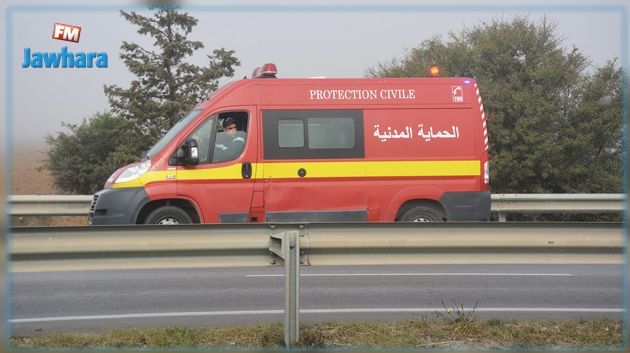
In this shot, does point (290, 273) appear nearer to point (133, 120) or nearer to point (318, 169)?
point (318, 169)

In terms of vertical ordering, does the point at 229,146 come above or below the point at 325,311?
above

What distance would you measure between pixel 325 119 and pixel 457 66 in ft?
54.9

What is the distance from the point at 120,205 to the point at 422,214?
434 centimetres

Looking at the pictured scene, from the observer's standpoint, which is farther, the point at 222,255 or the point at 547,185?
the point at 547,185

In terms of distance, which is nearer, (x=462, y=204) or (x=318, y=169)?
(x=318, y=169)

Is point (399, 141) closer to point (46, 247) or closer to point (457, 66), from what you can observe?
point (46, 247)

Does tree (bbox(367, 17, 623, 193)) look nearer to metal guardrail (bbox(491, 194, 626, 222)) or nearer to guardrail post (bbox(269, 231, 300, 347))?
metal guardrail (bbox(491, 194, 626, 222))

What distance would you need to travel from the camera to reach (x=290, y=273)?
13.3 ft

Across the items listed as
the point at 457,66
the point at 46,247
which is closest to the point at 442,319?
the point at 46,247

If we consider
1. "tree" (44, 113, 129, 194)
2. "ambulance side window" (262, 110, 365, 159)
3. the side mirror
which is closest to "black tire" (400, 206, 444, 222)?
"ambulance side window" (262, 110, 365, 159)

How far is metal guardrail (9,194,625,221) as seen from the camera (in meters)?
11.6

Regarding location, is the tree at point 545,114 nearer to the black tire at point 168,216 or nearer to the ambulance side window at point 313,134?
the ambulance side window at point 313,134

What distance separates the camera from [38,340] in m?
4.45

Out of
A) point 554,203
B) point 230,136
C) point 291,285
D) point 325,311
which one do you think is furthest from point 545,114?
point 291,285
